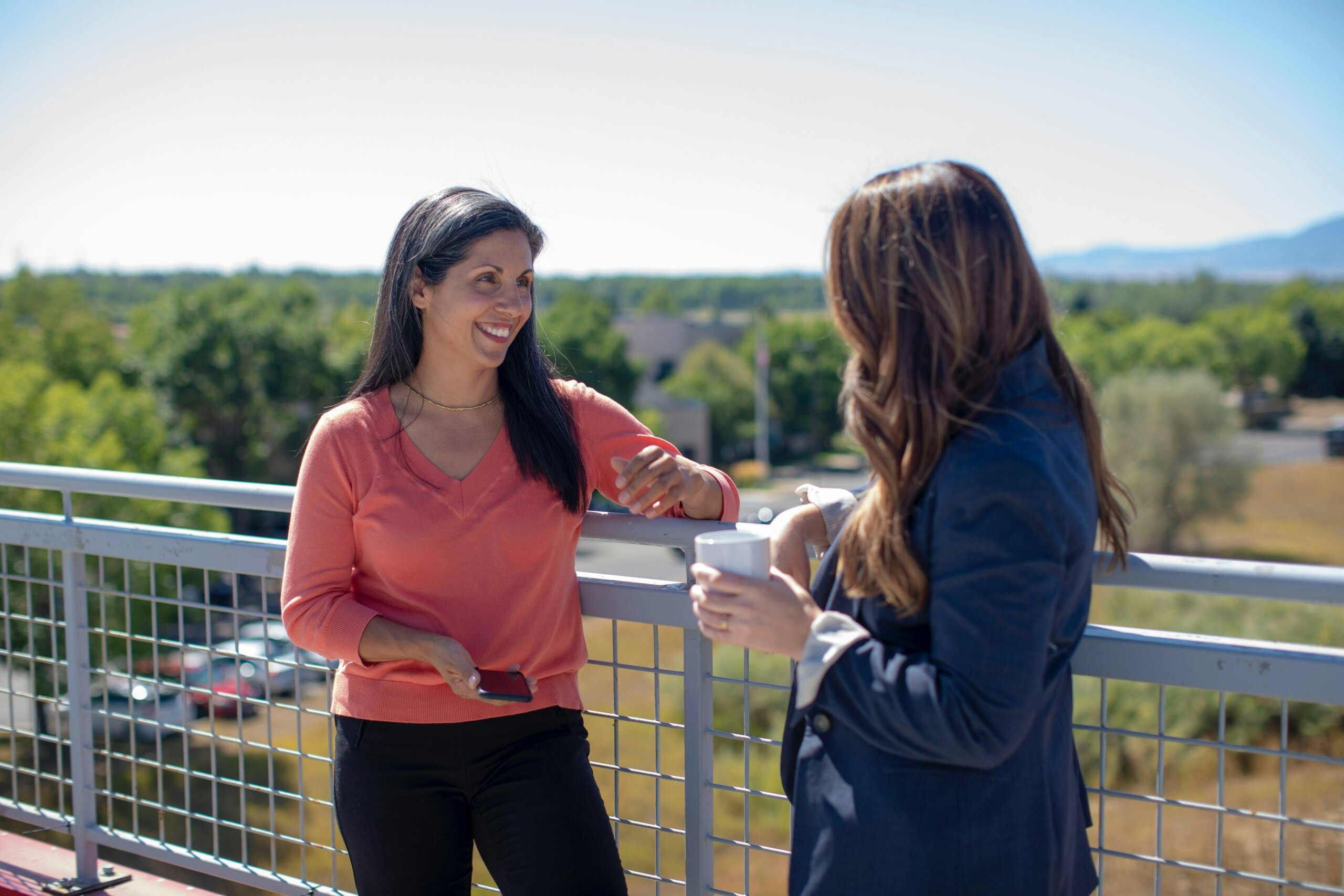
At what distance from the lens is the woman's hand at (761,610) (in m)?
1.47

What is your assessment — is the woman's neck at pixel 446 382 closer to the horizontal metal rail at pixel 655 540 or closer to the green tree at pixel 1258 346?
the horizontal metal rail at pixel 655 540

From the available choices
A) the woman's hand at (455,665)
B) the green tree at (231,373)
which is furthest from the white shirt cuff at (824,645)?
the green tree at (231,373)

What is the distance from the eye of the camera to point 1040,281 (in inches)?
56.0

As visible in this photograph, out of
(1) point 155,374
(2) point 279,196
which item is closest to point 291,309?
(1) point 155,374

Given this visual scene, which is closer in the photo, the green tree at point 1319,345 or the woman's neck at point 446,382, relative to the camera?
the woman's neck at point 446,382

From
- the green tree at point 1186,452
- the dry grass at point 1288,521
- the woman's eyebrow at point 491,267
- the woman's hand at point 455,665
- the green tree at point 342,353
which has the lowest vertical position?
the dry grass at point 1288,521

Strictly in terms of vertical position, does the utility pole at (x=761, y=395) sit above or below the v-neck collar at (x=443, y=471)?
below

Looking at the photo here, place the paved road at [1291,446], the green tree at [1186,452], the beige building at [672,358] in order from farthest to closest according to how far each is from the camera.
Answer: the paved road at [1291,446] → the beige building at [672,358] → the green tree at [1186,452]

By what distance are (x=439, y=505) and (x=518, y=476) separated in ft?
Result: 0.57

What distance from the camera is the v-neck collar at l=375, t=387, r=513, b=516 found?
2133 mm

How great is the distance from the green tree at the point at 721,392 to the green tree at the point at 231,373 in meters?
31.5

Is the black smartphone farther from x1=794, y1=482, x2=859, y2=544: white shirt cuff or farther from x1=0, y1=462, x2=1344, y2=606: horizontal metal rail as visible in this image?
x1=794, y1=482, x2=859, y2=544: white shirt cuff

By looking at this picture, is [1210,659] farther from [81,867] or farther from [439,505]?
[81,867]

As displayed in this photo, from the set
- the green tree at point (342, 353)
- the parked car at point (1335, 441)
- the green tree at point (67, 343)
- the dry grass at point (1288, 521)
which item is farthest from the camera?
the parked car at point (1335, 441)
